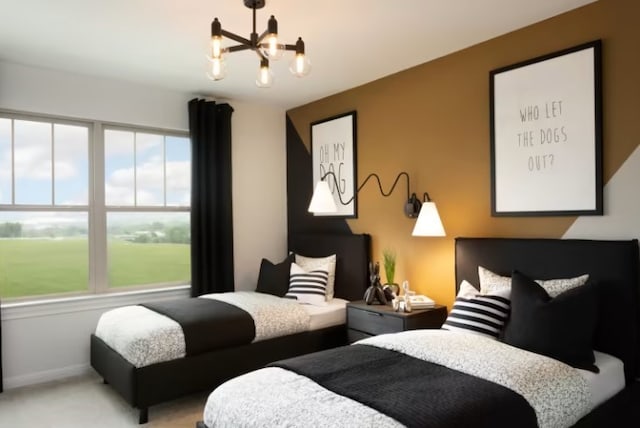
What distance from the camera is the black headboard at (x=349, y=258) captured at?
4094mm

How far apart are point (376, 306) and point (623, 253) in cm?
171

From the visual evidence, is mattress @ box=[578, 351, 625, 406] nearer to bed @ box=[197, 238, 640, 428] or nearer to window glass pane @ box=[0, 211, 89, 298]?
bed @ box=[197, 238, 640, 428]

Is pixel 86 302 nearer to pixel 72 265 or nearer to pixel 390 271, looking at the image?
pixel 72 265

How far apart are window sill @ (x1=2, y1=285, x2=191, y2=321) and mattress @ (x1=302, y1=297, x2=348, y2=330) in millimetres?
1419

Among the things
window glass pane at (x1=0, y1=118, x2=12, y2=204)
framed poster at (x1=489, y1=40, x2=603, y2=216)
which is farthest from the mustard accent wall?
window glass pane at (x1=0, y1=118, x2=12, y2=204)

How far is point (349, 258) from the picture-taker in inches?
166

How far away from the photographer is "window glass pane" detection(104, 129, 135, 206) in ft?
13.5

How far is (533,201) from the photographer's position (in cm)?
297

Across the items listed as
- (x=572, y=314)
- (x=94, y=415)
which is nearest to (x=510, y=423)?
(x=572, y=314)

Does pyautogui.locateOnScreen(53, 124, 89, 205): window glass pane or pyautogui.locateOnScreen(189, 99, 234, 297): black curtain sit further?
pyautogui.locateOnScreen(189, 99, 234, 297): black curtain

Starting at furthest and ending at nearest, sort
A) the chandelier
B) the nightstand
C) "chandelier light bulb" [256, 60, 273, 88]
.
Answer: the nightstand < "chandelier light bulb" [256, 60, 273, 88] < the chandelier

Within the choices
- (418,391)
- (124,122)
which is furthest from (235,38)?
(124,122)

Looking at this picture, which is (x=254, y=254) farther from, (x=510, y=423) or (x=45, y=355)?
(x=510, y=423)

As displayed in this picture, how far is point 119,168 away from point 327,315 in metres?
2.38
